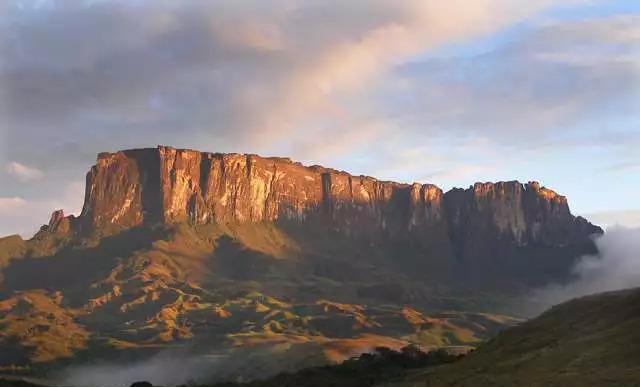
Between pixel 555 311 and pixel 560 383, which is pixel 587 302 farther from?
pixel 560 383

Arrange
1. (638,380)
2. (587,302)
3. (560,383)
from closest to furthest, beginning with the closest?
(638,380) < (560,383) < (587,302)

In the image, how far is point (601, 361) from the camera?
122 meters

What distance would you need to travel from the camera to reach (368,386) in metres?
192

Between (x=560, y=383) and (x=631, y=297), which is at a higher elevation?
(x=631, y=297)

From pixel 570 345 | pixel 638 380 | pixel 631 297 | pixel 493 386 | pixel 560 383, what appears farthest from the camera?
pixel 631 297

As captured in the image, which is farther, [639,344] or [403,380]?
[403,380]

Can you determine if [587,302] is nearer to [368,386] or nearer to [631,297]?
[631,297]

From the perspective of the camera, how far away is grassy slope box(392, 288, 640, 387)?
379ft

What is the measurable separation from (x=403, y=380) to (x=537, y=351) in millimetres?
33529

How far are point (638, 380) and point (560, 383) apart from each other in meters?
12.0

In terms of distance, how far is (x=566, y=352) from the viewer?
135 metres

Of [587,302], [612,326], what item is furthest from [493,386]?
[587,302]

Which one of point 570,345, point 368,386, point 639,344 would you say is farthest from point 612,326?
point 368,386

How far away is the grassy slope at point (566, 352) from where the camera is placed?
115562mm
